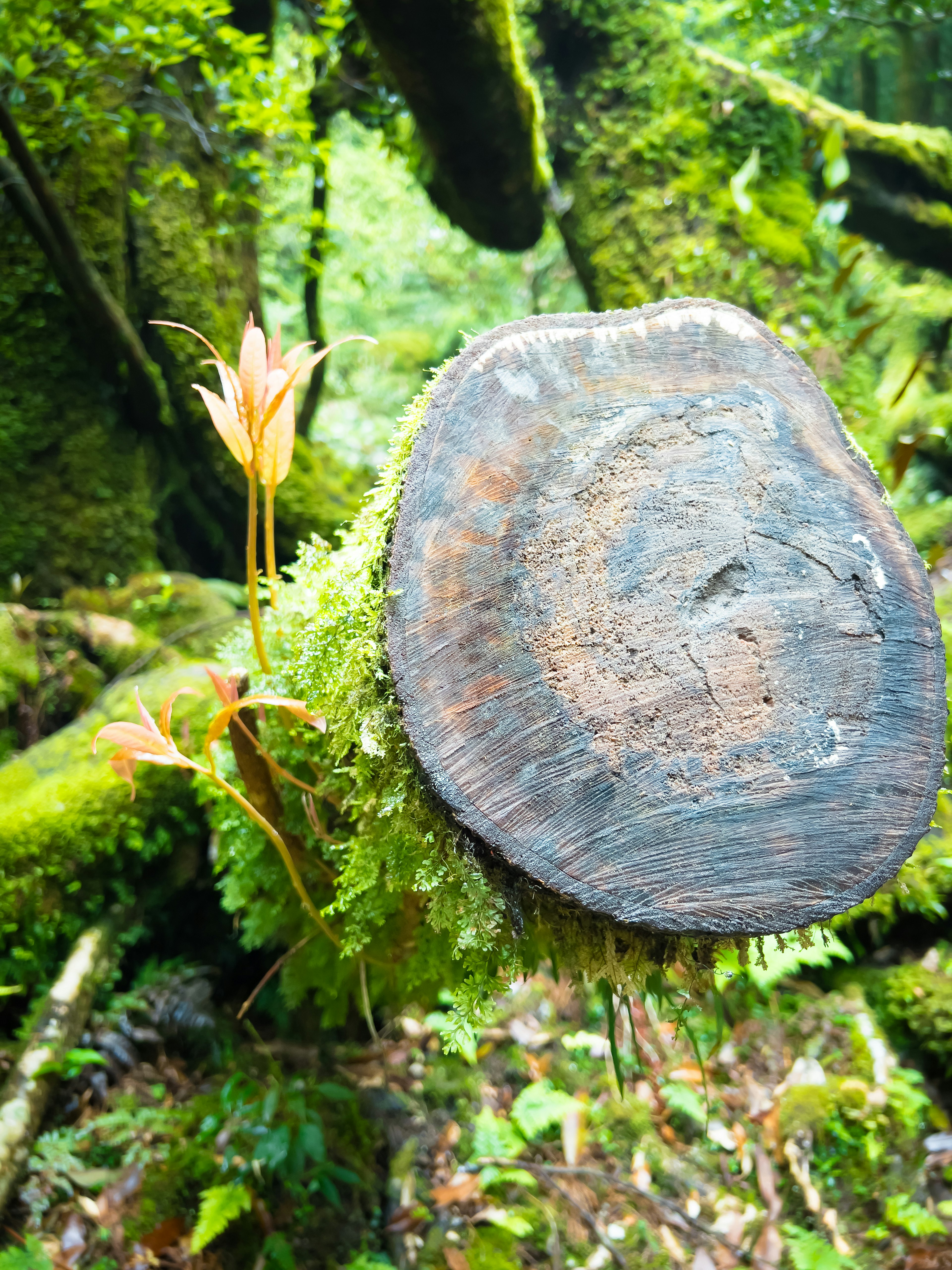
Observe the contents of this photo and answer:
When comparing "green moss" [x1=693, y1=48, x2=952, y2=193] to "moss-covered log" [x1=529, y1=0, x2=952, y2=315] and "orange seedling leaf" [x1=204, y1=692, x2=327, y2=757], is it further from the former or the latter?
"orange seedling leaf" [x1=204, y1=692, x2=327, y2=757]

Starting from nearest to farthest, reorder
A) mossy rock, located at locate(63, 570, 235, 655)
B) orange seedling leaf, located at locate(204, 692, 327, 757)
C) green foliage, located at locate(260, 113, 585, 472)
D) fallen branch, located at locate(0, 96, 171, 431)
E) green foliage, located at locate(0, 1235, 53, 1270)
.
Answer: orange seedling leaf, located at locate(204, 692, 327, 757)
green foliage, located at locate(0, 1235, 53, 1270)
fallen branch, located at locate(0, 96, 171, 431)
mossy rock, located at locate(63, 570, 235, 655)
green foliage, located at locate(260, 113, 585, 472)

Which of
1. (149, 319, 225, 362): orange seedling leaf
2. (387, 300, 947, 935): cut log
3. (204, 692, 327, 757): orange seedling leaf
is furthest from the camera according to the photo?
(204, 692, 327, 757): orange seedling leaf

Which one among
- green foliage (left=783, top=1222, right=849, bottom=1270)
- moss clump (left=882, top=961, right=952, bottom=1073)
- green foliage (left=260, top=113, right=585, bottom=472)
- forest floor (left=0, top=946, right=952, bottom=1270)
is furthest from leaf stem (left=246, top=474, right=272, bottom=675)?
green foliage (left=260, top=113, right=585, bottom=472)

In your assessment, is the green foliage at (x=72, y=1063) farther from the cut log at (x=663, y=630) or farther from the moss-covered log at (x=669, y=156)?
the moss-covered log at (x=669, y=156)

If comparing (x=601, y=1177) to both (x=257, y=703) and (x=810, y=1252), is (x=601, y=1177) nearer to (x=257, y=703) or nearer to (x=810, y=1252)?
(x=810, y=1252)

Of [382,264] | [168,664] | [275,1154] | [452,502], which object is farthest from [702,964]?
[382,264]

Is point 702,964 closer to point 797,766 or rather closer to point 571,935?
point 571,935

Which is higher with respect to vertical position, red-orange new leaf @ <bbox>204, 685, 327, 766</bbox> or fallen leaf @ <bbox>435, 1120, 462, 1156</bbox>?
red-orange new leaf @ <bbox>204, 685, 327, 766</bbox>

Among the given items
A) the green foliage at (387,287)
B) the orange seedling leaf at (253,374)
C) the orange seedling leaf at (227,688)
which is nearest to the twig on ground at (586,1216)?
the orange seedling leaf at (227,688)
